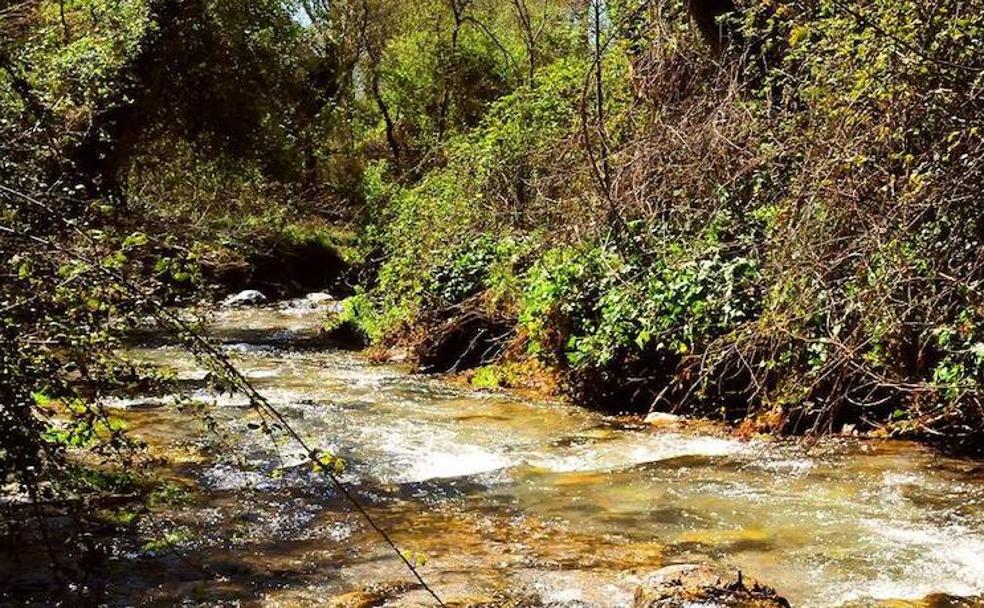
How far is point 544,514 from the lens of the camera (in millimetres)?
6422

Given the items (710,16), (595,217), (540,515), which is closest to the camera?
(540,515)

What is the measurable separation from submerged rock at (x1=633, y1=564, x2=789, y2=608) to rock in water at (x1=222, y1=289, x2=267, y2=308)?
18.3 m

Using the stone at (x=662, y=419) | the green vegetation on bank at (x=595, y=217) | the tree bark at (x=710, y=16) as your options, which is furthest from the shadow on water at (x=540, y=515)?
the tree bark at (x=710, y=16)

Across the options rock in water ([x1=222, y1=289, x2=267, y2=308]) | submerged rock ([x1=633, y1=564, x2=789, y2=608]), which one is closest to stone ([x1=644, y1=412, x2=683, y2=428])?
submerged rock ([x1=633, y1=564, x2=789, y2=608])

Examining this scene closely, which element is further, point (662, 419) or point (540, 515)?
point (662, 419)

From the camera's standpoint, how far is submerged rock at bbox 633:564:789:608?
4168mm

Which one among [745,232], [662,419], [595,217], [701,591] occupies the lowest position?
[662,419]

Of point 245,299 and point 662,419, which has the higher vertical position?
point 245,299

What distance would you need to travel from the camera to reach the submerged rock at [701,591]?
4.17 m

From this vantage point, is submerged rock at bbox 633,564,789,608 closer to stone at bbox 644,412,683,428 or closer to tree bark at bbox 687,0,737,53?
stone at bbox 644,412,683,428

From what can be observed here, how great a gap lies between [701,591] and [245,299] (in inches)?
748

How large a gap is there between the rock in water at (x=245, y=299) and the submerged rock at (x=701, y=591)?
18.3m

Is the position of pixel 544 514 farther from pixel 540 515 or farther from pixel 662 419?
pixel 662 419

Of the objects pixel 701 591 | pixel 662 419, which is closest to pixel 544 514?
pixel 701 591
